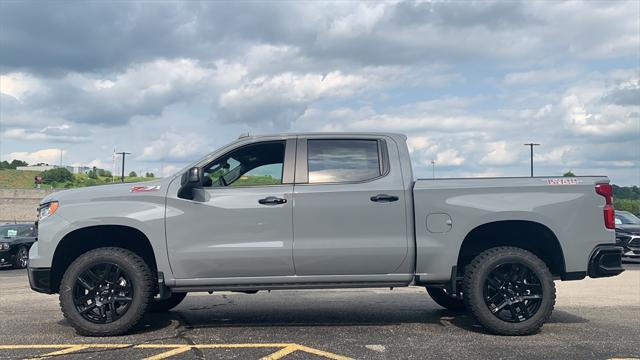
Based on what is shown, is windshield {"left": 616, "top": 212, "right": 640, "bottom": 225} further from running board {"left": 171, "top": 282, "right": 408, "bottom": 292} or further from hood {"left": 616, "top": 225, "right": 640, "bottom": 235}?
running board {"left": 171, "top": 282, "right": 408, "bottom": 292}

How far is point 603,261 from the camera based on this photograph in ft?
19.0

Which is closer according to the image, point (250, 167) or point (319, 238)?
point (319, 238)

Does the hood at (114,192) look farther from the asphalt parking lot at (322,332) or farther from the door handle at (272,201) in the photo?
the asphalt parking lot at (322,332)

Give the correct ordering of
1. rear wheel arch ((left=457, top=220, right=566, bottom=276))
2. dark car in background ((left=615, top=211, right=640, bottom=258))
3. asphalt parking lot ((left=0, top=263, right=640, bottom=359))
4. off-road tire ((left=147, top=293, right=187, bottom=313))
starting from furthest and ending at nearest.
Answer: dark car in background ((left=615, top=211, right=640, bottom=258)) → off-road tire ((left=147, top=293, right=187, bottom=313)) → rear wheel arch ((left=457, top=220, right=566, bottom=276)) → asphalt parking lot ((left=0, top=263, right=640, bottom=359))

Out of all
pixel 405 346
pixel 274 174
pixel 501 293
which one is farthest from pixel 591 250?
pixel 274 174

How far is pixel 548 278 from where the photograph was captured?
224 inches

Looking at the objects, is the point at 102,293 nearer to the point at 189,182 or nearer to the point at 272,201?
the point at 189,182

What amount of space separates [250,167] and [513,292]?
301 cm

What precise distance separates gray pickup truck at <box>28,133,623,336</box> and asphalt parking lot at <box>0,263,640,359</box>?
1.26ft

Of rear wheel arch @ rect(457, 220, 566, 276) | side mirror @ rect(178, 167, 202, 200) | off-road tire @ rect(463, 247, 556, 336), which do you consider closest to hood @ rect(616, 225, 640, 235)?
rear wheel arch @ rect(457, 220, 566, 276)

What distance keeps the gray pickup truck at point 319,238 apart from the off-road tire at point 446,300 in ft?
4.51

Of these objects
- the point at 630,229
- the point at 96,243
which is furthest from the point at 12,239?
the point at 630,229

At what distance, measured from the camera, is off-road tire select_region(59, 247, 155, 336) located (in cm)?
563

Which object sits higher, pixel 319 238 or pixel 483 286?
pixel 319 238
